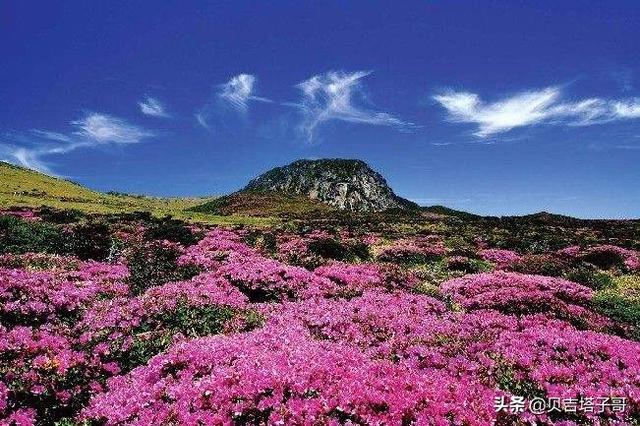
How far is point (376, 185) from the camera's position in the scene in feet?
616

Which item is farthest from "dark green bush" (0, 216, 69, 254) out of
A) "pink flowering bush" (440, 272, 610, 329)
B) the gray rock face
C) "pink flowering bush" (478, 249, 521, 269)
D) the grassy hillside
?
the gray rock face

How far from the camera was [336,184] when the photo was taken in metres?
170

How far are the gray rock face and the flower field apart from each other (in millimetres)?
140608

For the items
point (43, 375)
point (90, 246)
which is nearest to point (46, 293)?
point (43, 375)

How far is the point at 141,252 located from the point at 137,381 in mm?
15069

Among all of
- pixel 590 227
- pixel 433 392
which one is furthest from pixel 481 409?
pixel 590 227

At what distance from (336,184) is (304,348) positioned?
161320mm

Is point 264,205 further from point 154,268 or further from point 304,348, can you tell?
point 304,348

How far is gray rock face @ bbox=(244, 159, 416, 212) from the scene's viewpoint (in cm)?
16675

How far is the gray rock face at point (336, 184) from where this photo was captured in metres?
167

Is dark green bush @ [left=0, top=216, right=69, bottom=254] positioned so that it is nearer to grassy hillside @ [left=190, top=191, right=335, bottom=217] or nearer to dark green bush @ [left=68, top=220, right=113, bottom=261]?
dark green bush @ [left=68, top=220, right=113, bottom=261]

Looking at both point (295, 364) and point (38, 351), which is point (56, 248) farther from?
point (295, 364)

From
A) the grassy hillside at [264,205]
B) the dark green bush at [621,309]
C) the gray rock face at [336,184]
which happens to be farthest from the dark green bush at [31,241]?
the gray rock face at [336,184]

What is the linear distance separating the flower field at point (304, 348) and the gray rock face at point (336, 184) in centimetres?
14061
